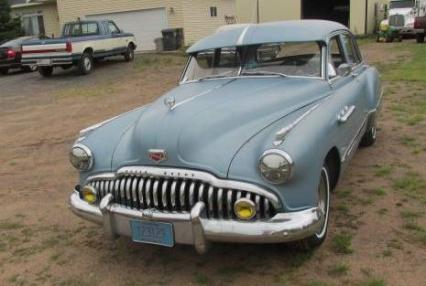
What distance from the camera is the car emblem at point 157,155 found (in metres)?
3.61

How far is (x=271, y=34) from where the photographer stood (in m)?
5.23

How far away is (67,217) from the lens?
16.6 ft

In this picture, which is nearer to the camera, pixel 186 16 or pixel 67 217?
pixel 67 217

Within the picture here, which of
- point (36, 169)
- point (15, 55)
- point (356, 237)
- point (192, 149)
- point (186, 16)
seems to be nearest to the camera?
point (192, 149)

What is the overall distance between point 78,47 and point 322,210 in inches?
569

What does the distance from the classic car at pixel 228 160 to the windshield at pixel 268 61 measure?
2 cm

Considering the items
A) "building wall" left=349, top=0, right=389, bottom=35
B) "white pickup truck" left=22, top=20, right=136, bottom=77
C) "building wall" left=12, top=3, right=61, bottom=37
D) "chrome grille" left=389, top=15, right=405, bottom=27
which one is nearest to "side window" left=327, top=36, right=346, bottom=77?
"white pickup truck" left=22, top=20, right=136, bottom=77

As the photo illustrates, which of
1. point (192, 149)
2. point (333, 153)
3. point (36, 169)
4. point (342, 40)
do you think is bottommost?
point (36, 169)

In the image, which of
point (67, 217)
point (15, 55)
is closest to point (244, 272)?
point (67, 217)

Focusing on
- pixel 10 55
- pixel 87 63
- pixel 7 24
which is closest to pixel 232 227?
pixel 87 63

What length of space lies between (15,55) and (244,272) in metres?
18.3

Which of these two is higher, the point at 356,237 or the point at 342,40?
the point at 342,40

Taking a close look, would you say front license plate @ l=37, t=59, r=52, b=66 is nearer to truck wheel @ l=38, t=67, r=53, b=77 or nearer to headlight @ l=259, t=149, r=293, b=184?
truck wheel @ l=38, t=67, r=53, b=77

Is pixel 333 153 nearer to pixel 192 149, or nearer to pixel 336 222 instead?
pixel 336 222
